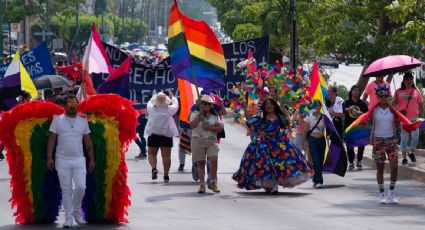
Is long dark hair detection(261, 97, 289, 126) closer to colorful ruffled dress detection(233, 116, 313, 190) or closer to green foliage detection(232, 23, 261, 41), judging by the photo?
colorful ruffled dress detection(233, 116, 313, 190)

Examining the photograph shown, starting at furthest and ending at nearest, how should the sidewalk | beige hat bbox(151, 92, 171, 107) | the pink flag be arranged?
beige hat bbox(151, 92, 171, 107) < the sidewalk < the pink flag

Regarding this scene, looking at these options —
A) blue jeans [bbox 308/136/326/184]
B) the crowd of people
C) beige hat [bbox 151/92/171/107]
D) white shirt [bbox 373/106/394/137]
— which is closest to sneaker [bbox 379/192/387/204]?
the crowd of people

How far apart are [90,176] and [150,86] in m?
8.97

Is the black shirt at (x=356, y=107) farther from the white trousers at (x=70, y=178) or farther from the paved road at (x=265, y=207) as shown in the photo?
the white trousers at (x=70, y=178)

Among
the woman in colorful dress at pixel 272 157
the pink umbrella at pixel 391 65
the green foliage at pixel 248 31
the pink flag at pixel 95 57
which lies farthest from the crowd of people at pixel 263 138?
the green foliage at pixel 248 31

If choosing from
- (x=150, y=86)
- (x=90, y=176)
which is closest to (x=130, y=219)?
(x=90, y=176)

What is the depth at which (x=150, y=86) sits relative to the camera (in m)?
22.8

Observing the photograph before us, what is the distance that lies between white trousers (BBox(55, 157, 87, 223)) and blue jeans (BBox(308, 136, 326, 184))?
572 cm

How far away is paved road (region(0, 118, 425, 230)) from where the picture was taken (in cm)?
1388

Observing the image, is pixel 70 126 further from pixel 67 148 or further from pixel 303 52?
pixel 303 52

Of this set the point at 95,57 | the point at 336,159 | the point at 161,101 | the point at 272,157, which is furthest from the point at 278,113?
the point at 161,101

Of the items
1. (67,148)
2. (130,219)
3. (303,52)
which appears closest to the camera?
(67,148)

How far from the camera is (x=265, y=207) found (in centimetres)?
1567

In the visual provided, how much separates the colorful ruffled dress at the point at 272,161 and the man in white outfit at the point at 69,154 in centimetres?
412
